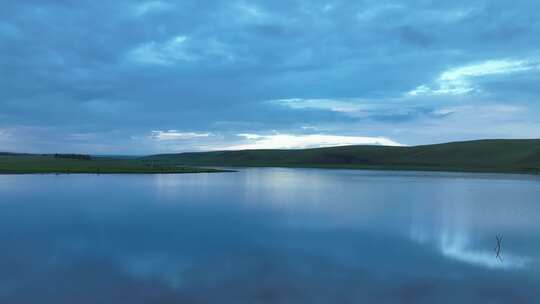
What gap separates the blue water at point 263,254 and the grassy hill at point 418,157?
95.9 meters

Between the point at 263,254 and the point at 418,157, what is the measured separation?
145 metres

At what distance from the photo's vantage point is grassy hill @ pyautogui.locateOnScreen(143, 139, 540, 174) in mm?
123312

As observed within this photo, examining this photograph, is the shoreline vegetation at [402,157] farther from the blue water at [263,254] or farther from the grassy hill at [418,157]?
the blue water at [263,254]

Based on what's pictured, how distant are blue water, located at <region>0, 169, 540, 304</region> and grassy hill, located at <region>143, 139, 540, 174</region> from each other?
95.9m

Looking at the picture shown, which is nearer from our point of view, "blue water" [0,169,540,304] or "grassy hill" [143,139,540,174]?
"blue water" [0,169,540,304]

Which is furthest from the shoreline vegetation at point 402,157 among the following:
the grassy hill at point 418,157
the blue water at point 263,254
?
the blue water at point 263,254

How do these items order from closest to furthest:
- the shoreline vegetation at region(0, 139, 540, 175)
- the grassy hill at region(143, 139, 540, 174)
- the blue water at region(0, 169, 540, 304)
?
1. the blue water at region(0, 169, 540, 304)
2. the shoreline vegetation at region(0, 139, 540, 175)
3. the grassy hill at region(143, 139, 540, 174)

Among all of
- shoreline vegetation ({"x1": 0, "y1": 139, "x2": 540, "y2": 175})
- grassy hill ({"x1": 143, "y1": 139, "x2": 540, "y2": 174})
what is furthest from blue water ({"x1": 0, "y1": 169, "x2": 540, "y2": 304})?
grassy hill ({"x1": 143, "y1": 139, "x2": 540, "y2": 174})

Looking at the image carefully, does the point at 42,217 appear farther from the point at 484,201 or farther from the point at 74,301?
the point at 484,201

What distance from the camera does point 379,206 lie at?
29344 mm

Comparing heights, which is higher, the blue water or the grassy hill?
the grassy hill

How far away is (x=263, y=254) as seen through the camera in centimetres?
1513

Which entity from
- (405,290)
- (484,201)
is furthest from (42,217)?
(484,201)

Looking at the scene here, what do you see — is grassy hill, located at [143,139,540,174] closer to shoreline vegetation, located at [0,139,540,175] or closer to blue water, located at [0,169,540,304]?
shoreline vegetation, located at [0,139,540,175]
